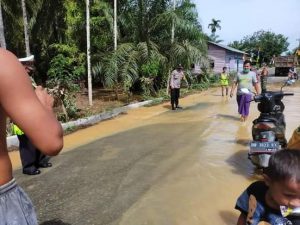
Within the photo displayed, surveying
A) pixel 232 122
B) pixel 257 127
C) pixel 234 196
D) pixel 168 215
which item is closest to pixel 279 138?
pixel 257 127

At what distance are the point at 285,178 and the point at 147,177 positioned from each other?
388 centimetres

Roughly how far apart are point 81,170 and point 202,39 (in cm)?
1321

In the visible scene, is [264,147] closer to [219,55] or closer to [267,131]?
[267,131]

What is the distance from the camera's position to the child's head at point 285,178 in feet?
6.24

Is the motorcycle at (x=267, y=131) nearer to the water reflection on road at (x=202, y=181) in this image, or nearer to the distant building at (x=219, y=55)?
the water reflection on road at (x=202, y=181)

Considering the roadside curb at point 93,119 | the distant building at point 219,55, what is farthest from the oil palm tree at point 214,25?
the roadside curb at point 93,119

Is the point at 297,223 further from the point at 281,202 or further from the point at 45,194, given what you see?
the point at 45,194

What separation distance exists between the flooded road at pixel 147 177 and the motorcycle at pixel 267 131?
17.1 inches

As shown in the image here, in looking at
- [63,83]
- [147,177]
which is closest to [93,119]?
[63,83]

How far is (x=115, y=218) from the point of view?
4332mm

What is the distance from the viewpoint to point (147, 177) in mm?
5691

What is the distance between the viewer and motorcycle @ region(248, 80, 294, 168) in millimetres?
5151

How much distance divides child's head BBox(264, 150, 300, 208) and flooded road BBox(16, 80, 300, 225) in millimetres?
2274

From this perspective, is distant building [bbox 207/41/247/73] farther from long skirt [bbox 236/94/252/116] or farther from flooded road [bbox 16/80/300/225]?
flooded road [bbox 16/80/300/225]
